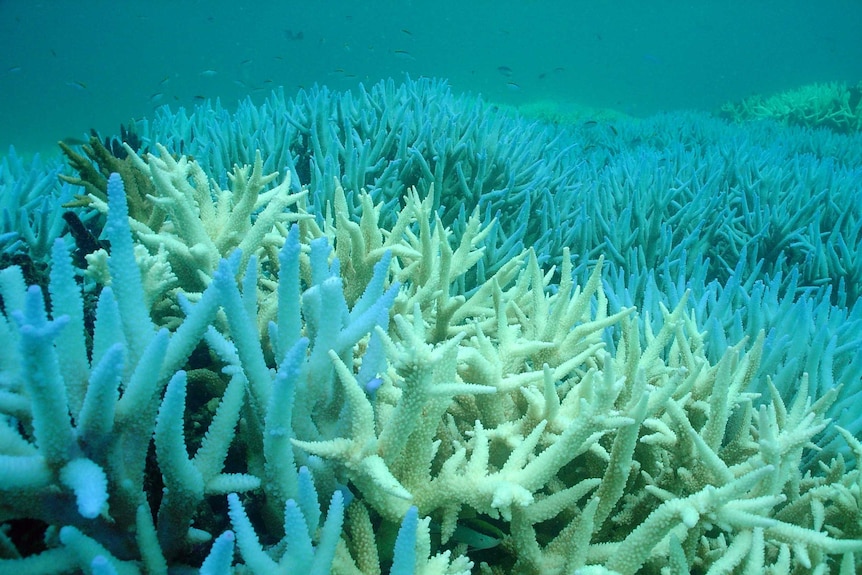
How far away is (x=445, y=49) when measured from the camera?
114 m

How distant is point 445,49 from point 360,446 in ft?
410

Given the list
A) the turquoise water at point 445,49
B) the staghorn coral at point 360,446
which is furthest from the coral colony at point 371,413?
the turquoise water at point 445,49

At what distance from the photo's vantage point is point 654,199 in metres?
4.37

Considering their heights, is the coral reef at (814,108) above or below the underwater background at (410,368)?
above

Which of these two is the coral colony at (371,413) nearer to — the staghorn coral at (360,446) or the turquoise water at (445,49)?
the staghorn coral at (360,446)

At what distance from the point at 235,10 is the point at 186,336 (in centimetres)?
13419

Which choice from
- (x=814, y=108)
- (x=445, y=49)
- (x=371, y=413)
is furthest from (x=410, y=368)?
(x=445, y=49)

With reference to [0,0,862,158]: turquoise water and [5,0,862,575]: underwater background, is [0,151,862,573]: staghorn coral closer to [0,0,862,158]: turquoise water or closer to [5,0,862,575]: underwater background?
[5,0,862,575]: underwater background

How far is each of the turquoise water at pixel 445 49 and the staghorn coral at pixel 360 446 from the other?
5268cm

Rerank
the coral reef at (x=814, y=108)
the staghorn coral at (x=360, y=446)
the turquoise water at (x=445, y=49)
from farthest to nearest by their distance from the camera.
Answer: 1. the turquoise water at (x=445, y=49)
2. the coral reef at (x=814, y=108)
3. the staghorn coral at (x=360, y=446)

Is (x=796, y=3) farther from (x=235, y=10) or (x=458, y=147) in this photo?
(x=458, y=147)

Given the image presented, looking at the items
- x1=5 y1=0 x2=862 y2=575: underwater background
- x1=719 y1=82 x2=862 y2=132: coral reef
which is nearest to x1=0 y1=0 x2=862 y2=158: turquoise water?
x1=719 y1=82 x2=862 y2=132: coral reef

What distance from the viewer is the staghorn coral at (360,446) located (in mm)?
1077

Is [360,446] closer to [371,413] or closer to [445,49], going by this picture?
[371,413]
